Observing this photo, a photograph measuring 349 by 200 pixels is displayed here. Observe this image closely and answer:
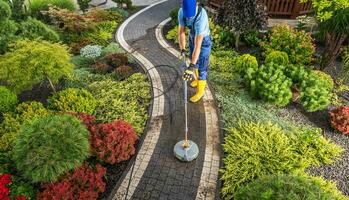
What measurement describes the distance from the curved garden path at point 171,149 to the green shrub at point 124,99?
0.26 m

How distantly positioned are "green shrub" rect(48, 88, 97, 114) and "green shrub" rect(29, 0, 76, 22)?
23.9 feet

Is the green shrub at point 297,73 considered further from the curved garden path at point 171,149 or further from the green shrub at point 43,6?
the green shrub at point 43,6

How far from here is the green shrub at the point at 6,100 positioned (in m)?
6.17

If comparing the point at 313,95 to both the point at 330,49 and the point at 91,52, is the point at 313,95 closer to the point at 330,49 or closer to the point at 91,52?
the point at 330,49

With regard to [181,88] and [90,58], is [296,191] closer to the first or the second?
[181,88]

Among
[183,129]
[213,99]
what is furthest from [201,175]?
[213,99]

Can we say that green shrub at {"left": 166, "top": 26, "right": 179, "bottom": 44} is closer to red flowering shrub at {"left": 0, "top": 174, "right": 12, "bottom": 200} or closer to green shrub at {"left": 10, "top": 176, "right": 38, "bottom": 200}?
green shrub at {"left": 10, "top": 176, "right": 38, "bottom": 200}

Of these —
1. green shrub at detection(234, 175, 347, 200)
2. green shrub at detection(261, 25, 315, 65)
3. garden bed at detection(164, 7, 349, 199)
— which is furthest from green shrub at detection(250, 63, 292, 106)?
green shrub at detection(234, 175, 347, 200)

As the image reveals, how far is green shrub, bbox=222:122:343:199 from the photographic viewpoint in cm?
480

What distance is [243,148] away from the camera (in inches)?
205

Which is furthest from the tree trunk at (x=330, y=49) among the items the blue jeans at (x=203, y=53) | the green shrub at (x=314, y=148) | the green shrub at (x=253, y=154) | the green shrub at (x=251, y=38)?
the blue jeans at (x=203, y=53)

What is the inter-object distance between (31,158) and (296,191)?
3.88 m

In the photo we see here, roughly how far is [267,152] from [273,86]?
72.0 inches

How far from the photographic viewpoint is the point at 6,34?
7848 mm
